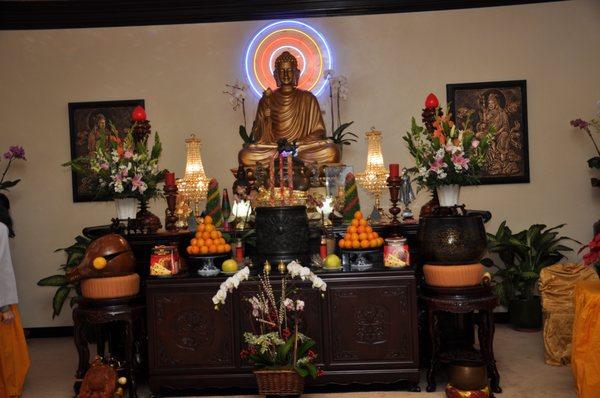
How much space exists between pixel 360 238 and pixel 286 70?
9.11 ft

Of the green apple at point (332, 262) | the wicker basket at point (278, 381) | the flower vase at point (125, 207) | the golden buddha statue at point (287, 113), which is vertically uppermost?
the golden buddha statue at point (287, 113)

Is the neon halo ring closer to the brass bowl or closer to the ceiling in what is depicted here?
the ceiling

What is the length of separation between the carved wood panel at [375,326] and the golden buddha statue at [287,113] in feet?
8.32

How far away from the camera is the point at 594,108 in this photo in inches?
260

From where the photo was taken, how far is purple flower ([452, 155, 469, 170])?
4.34 m

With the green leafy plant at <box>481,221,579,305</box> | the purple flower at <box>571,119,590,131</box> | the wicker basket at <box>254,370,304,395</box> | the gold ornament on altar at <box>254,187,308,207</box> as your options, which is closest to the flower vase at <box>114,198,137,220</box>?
the gold ornament on altar at <box>254,187,308,207</box>

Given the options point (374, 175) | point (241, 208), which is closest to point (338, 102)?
point (374, 175)

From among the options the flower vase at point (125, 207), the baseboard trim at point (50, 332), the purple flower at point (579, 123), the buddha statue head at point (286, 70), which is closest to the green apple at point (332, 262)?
the flower vase at point (125, 207)

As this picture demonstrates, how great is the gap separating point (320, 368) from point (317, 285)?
55cm

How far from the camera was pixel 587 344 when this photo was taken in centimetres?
373

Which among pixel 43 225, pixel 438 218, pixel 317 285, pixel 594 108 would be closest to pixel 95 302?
pixel 317 285

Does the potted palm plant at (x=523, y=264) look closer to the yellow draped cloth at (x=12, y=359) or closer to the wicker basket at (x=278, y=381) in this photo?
the wicker basket at (x=278, y=381)

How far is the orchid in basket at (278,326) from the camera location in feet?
13.1

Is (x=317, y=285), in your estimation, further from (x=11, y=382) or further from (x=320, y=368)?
(x=11, y=382)
